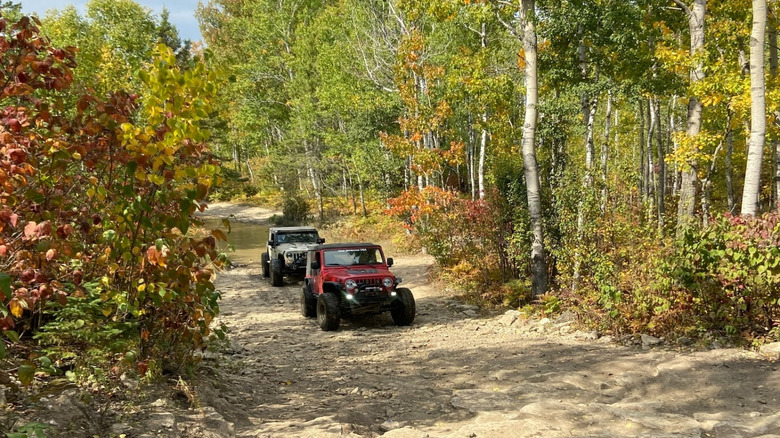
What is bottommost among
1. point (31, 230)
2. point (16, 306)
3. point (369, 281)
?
point (369, 281)

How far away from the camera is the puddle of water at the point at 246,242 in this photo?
23.8 meters

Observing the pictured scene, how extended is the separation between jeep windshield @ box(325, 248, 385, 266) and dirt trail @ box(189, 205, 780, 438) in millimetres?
1456

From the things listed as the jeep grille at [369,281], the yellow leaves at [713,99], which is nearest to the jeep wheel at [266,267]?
the jeep grille at [369,281]

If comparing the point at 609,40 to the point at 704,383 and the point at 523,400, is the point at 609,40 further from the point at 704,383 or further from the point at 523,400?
the point at 523,400

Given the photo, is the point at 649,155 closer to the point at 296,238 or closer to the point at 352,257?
the point at 296,238

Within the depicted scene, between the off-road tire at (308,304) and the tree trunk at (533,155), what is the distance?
4867 mm

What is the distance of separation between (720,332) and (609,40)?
8533mm

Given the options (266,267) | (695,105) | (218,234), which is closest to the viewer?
(218,234)

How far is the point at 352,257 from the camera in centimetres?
1070

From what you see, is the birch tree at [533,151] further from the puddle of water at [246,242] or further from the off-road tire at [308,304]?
the puddle of water at [246,242]

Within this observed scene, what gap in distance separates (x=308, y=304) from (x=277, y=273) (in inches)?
194

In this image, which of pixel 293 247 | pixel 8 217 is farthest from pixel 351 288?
pixel 8 217

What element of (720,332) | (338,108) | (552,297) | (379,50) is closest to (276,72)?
(338,108)

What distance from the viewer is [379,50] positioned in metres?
22.9
